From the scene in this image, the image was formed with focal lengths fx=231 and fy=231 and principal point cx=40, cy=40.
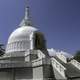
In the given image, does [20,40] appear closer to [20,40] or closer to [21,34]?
[20,40]

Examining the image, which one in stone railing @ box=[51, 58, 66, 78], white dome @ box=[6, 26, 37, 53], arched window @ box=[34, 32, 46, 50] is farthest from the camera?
white dome @ box=[6, 26, 37, 53]

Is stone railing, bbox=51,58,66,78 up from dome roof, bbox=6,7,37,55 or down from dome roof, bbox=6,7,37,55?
down

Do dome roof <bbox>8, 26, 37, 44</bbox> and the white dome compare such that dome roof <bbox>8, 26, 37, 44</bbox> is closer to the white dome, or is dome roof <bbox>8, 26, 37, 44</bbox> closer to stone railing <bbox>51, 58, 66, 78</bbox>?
the white dome

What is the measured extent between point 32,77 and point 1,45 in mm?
31303

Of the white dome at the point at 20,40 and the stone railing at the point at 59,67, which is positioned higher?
the white dome at the point at 20,40

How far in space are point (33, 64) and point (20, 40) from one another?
462 inches

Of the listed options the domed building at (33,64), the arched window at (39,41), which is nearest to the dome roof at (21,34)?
the domed building at (33,64)

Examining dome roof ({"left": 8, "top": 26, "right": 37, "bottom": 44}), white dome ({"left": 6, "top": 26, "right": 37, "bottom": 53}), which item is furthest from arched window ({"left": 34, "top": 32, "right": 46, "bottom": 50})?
dome roof ({"left": 8, "top": 26, "right": 37, "bottom": 44})

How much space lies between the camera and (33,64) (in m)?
29.2

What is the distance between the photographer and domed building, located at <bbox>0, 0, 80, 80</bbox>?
26.0 metres

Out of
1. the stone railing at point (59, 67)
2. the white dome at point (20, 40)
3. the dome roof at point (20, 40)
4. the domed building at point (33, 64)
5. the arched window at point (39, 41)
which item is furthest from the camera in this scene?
the white dome at point (20, 40)

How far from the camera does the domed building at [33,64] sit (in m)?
26.0

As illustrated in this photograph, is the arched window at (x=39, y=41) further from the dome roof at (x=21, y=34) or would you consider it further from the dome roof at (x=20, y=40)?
the dome roof at (x=21, y=34)

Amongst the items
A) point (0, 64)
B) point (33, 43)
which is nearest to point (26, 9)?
point (33, 43)
